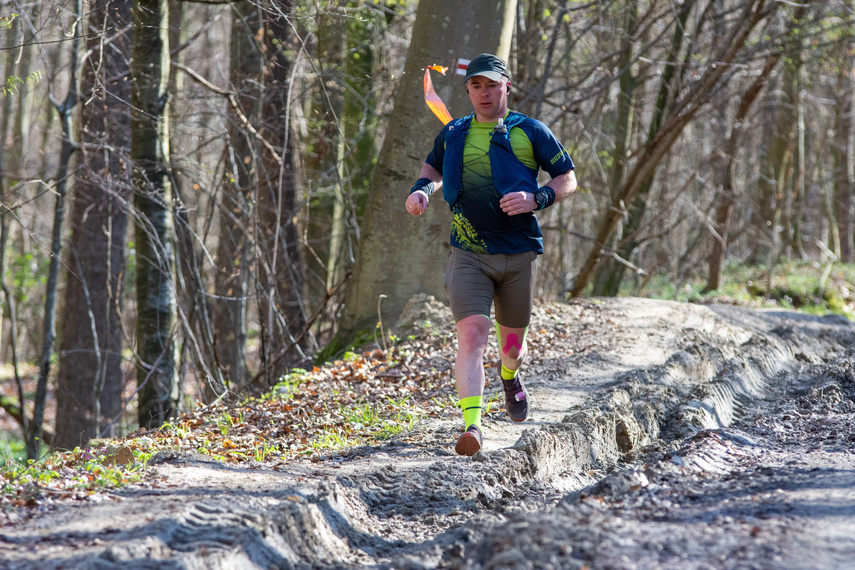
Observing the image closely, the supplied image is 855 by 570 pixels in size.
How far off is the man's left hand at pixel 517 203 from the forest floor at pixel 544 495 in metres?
1.33

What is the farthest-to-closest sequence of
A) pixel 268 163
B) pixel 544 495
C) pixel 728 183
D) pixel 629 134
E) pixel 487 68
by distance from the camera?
pixel 728 183, pixel 629 134, pixel 268 163, pixel 487 68, pixel 544 495

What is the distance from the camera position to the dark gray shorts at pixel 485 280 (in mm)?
4543

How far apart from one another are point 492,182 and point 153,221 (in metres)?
4.72

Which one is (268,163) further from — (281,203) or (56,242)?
(56,242)

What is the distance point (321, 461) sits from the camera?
4.56m

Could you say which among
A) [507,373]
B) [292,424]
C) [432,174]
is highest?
[432,174]

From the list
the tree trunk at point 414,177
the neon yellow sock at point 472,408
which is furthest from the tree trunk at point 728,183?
the neon yellow sock at point 472,408

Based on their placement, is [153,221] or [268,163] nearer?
[153,221]

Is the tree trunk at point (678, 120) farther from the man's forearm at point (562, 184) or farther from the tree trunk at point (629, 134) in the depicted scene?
the man's forearm at point (562, 184)

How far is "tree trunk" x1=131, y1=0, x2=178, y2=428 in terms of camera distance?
7.81 meters

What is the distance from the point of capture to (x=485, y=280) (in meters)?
4.61

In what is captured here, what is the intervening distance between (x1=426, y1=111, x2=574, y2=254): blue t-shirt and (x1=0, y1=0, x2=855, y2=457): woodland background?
278 centimetres

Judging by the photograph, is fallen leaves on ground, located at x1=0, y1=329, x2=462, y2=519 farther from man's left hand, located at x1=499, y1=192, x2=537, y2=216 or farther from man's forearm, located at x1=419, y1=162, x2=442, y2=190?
man's left hand, located at x1=499, y1=192, x2=537, y2=216

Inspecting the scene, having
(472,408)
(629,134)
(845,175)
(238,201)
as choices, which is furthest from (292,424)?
(845,175)
